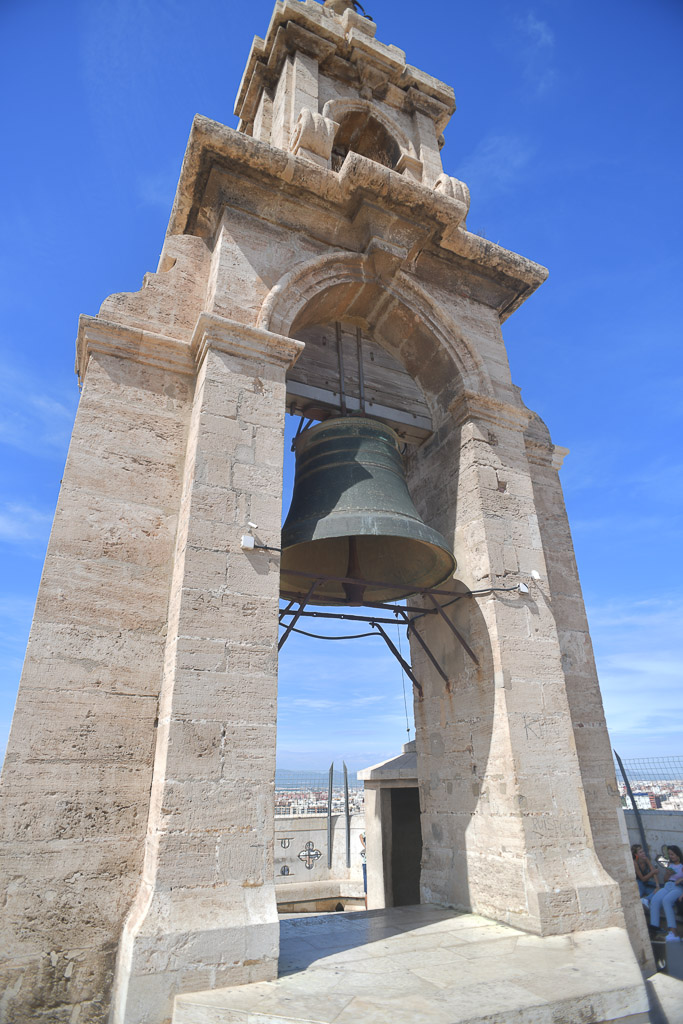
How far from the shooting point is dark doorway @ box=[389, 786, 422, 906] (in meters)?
7.21

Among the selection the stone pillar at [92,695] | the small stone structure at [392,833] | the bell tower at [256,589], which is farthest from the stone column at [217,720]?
the small stone structure at [392,833]

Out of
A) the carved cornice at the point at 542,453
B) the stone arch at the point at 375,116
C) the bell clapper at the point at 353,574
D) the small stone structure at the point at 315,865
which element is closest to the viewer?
the bell clapper at the point at 353,574

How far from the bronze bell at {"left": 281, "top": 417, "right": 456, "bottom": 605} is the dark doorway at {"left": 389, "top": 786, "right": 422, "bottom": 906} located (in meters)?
4.08

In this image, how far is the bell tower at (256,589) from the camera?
9.29ft

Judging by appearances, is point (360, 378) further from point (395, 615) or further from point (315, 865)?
point (315, 865)

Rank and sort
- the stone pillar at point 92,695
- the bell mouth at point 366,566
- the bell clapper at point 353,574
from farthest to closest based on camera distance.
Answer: the bell mouth at point 366,566, the bell clapper at point 353,574, the stone pillar at point 92,695

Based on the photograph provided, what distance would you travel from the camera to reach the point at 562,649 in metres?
5.09

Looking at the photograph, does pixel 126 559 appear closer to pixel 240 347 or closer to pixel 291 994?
pixel 240 347

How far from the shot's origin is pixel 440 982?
8.63 ft

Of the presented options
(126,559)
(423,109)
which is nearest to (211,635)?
(126,559)

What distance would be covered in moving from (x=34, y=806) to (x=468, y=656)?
285 centimetres

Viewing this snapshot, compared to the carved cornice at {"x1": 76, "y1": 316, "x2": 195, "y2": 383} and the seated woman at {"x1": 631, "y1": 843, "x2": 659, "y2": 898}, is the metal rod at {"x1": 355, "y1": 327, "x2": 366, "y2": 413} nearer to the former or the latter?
the carved cornice at {"x1": 76, "y1": 316, "x2": 195, "y2": 383}

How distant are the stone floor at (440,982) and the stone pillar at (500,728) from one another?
10.4 inches

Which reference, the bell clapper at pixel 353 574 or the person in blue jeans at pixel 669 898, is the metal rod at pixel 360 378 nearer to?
the bell clapper at pixel 353 574
